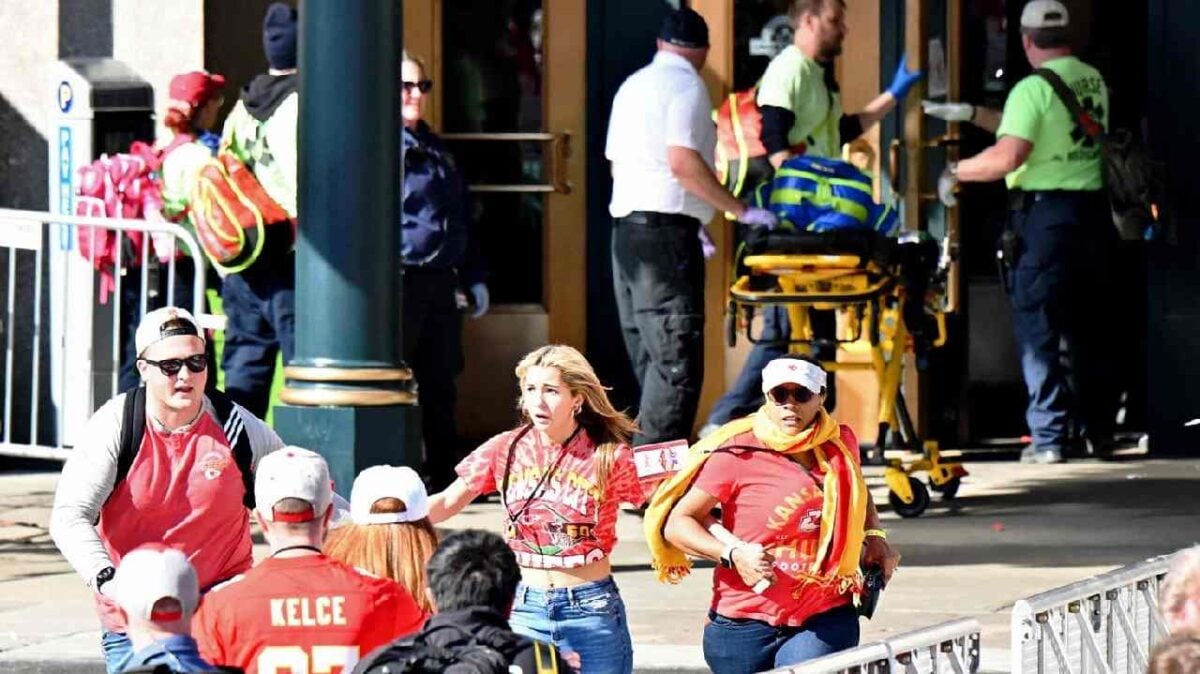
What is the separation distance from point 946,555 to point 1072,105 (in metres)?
3.33

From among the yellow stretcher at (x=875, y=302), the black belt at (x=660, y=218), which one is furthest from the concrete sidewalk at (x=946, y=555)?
the black belt at (x=660, y=218)

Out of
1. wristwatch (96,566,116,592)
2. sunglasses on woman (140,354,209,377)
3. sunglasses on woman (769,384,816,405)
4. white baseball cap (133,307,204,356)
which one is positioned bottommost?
wristwatch (96,566,116,592)

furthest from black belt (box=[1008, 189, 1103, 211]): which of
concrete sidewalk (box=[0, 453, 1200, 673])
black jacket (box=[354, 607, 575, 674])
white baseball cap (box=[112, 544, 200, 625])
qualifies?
white baseball cap (box=[112, 544, 200, 625])

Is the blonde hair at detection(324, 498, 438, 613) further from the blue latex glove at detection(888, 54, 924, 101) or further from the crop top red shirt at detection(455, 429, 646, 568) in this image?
the blue latex glove at detection(888, 54, 924, 101)

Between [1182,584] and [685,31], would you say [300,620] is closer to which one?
[1182,584]

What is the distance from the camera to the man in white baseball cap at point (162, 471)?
7141 millimetres

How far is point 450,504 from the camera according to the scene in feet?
25.2

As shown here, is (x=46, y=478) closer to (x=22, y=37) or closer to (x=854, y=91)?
(x=22, y=37)

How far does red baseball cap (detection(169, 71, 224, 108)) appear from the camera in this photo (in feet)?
42.0

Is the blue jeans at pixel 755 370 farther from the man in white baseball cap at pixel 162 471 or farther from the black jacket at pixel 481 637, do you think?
the black jacket at pixel 481 637

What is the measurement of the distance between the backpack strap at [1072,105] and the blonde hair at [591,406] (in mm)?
6078

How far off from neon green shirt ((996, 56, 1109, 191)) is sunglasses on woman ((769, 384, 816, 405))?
5.96m

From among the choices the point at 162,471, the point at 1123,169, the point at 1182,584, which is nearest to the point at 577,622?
the point at 162,471

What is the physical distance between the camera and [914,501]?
1192 centimetres
